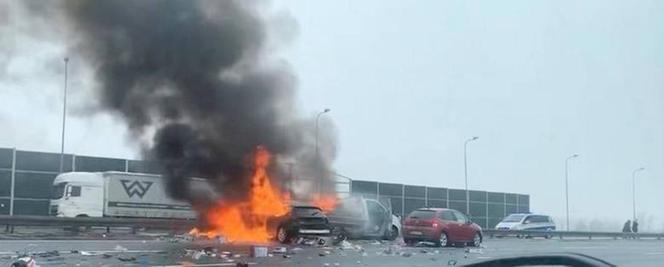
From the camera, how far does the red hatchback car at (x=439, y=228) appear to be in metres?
23.8

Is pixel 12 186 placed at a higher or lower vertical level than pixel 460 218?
higher

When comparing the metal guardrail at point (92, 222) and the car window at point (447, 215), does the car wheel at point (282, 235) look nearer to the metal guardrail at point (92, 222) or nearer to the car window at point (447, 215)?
the car window at point (447, 215)

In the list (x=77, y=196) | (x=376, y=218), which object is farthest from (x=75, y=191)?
(x=376, y=218)

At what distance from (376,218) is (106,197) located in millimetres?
12977

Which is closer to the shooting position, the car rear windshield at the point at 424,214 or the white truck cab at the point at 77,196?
the car rear windshield at the point at 424,214

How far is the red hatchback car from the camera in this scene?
2377 centimetres

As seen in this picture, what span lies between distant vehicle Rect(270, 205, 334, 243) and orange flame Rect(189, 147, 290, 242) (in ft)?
1.34


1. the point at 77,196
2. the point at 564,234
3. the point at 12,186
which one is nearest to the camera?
the point at 12,186

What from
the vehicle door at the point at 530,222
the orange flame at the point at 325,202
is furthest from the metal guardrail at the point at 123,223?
the orange flame at the point at 325,202

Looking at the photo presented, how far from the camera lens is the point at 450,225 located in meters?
24.0

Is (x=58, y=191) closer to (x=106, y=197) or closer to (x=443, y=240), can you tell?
(x=106, y=197)

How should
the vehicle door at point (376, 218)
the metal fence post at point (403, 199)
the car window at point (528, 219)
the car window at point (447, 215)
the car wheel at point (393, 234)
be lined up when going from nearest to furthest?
the car window at point (447, 215)
the vehicle door at point (376, 218)
the car wheel at point (393, 234)
the car window at point (528, 219)
the metal fence post at point (403, 199)

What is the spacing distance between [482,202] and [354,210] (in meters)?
22.1

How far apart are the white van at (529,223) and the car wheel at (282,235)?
19325mm
